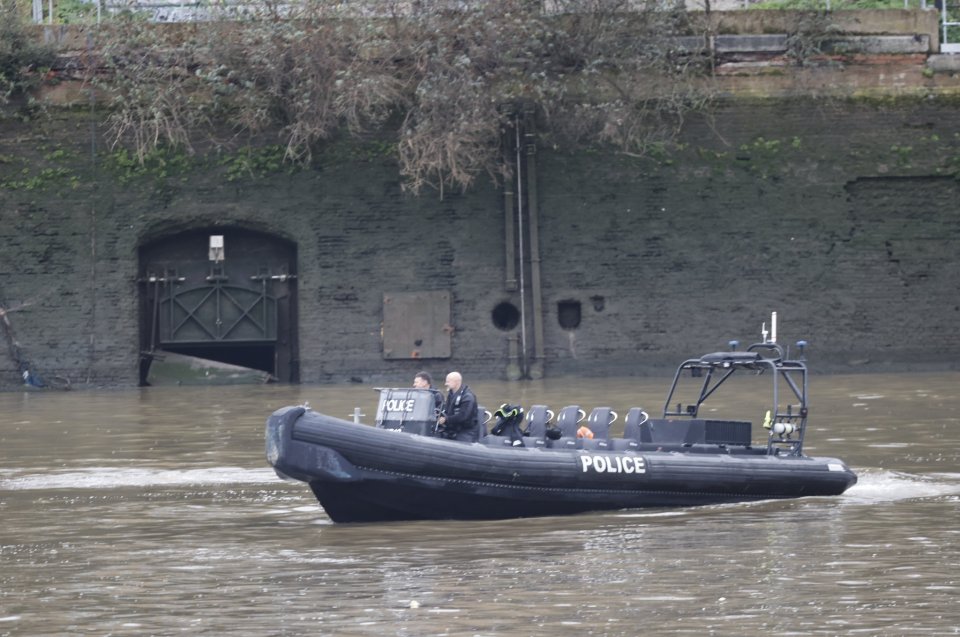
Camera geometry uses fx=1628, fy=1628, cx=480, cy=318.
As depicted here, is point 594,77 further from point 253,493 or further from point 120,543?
point 120,543

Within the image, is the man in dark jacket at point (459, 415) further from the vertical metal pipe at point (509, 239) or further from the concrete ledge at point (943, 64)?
the concrete ledge at point (943, 64)

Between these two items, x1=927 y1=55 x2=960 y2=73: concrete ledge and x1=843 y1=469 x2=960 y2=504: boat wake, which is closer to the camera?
x1=843 y1=469 x2=960 y2=504: boat wake

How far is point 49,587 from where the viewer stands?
839cm

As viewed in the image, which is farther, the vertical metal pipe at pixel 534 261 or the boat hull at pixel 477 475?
the vertical metal pipe at pixel 534 261

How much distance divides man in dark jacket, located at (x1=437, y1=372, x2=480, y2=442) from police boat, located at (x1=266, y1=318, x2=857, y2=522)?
0.08 meters

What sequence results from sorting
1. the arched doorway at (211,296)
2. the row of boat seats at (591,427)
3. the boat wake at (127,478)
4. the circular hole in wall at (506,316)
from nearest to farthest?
the row of boat seats at (591,427)
the boat wake at (127,478)
the circular hole in wall at (506,316)
the arched doorway at (211,296)

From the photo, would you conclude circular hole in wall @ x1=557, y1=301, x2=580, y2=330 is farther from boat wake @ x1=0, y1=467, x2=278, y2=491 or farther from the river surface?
boat wake @ x1=0, y1=467, x2=278, y2=491

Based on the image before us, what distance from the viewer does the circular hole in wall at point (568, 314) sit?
22.2 metres

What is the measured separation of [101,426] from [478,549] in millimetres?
8544

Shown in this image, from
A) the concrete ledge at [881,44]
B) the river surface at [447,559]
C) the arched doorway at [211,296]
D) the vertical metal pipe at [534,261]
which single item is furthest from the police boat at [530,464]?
the concrete ledge at [881,44]

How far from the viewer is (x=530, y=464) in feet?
35.4

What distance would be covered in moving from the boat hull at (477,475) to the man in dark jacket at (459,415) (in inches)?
17.1

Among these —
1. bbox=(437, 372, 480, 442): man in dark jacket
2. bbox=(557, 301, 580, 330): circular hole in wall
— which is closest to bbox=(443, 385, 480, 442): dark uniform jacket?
bbox=(437, 372, 480, 442): man in dark jacket

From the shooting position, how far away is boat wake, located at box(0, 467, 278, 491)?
1255cm
